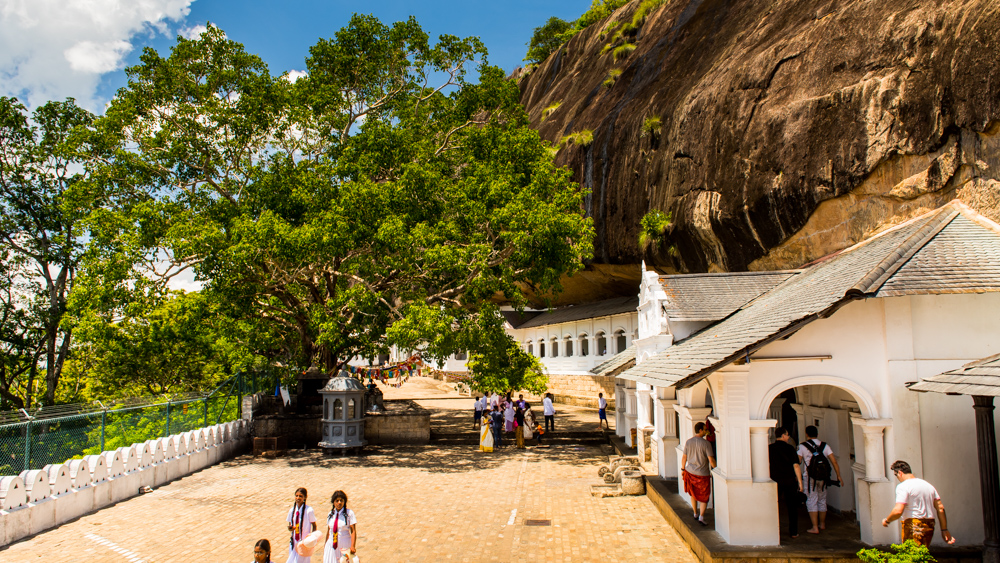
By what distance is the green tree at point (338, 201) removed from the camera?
55.3 ft

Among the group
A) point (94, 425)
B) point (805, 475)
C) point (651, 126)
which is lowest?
point (805, 475)

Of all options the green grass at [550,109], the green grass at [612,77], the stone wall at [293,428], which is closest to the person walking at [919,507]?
the stone wall at [293,428]

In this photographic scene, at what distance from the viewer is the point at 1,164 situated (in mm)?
23266

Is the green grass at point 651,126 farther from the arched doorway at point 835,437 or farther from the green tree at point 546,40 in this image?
the green tree at point 546,40

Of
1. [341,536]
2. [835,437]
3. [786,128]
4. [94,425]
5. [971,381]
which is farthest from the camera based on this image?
[786,128]

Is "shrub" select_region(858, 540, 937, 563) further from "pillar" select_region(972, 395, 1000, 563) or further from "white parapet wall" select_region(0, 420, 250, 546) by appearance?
"white parapet wall" select_region(0, 420, 250, 546)

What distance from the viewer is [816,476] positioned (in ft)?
27.4

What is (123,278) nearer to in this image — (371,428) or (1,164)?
(371,428)

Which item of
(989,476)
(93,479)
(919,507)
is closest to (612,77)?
(989,476)

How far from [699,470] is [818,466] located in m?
1.64

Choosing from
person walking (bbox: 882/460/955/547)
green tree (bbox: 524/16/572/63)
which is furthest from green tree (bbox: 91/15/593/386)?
green tree (bbox: 524/16/572/63)

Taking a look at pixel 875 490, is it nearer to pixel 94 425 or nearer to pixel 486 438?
pixel 486 438

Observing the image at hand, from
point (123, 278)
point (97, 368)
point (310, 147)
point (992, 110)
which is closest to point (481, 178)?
point (310, 147)

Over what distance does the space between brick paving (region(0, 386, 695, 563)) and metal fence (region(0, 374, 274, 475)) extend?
137 centimetres
